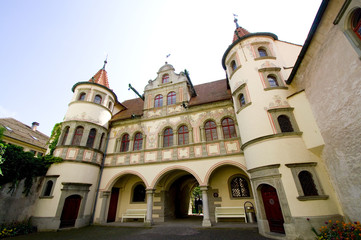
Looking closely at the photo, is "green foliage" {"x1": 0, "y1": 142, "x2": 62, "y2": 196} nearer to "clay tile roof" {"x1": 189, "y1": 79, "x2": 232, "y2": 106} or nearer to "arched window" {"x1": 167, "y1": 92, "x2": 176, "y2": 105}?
"arched window" {"x1": 167, "y1": 92, "x2": 176, "y2": 105}

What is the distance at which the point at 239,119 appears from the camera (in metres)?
10.3

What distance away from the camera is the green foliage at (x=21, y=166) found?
9750mm

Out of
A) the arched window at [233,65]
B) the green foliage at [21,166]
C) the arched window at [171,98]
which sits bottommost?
the green foliage at [21,166]

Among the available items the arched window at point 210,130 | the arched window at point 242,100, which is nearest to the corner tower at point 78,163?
the arched window at point 210,130

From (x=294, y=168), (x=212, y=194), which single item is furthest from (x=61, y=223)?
(x=294, y=168)

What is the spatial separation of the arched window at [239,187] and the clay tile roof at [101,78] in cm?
1435

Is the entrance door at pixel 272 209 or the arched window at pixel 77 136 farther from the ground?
the arched window at pixel 77 136

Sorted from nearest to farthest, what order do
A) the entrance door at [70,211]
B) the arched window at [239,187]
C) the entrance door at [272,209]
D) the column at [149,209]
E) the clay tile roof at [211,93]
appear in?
1. the entrance door at [272,209]
2. the entrance door at [70,211]
3. the column at [149,209]
4. the arched window at [239,187]
5. the clay tile roof at [211,93]

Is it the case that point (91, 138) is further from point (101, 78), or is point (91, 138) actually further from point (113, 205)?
point (101, 78)

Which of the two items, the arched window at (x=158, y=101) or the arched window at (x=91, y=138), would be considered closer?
the arched window at (x=91, y=138)

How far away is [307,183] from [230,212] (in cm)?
529

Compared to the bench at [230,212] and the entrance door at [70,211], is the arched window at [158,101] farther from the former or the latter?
the bench at [230,212]

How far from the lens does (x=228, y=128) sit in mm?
11664

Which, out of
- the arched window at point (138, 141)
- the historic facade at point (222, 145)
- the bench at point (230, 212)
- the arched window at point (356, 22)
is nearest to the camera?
the arched window at point (356, 22)
